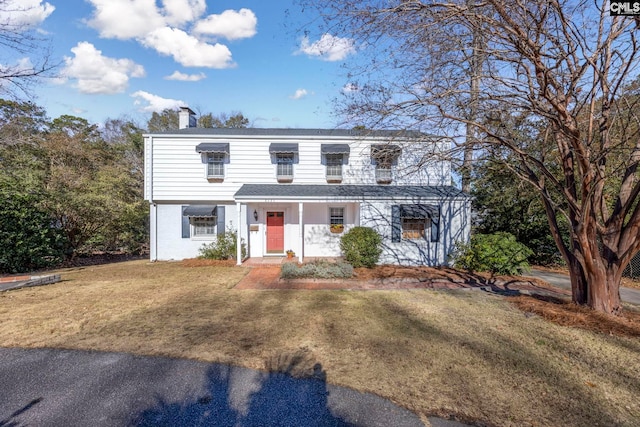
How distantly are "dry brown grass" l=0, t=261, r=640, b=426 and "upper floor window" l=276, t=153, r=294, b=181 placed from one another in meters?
6.00

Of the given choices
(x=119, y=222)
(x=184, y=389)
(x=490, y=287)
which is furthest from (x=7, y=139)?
(x=490, y=287)

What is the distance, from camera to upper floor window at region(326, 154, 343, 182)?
→ 11.9 m

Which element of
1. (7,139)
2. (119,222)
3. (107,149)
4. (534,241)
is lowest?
(534,241)

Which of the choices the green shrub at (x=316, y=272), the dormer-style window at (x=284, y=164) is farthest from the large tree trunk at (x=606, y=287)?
the dormer-style window at (x=284, y=164)

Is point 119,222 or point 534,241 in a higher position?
point 119,222

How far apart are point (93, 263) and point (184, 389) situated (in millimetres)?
12084

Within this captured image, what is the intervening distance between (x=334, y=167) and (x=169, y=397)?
9997 mm

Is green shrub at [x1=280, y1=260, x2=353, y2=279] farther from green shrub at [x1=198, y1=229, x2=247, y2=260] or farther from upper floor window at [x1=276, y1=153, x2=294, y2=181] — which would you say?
upper floor window at [x1=276, y1=153, x2=294, y2=181]

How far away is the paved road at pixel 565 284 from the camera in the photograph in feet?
23.0

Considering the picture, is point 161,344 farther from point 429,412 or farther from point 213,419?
point 429,412

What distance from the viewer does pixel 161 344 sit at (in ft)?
13.9

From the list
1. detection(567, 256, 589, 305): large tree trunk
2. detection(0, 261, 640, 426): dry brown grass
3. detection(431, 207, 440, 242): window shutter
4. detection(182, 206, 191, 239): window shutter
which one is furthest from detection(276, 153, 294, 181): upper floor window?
detection(567, 256, 589, 305): large tree trunk

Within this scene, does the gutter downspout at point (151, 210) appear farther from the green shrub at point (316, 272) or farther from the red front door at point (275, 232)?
the green shrub at point (316, 272)

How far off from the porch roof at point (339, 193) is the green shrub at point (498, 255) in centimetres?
237
